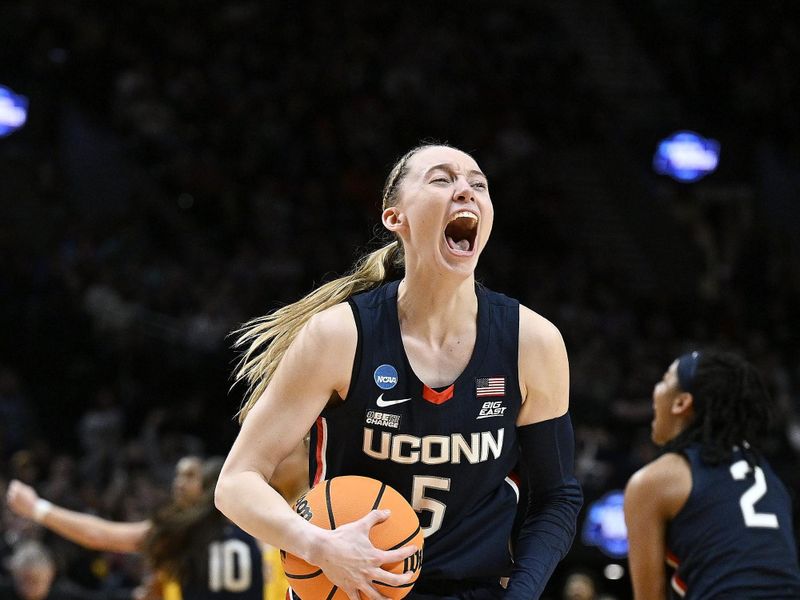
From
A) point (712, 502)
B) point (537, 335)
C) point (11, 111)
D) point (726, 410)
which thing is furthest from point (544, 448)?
point (11, 111)

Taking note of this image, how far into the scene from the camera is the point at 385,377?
3.14 meters

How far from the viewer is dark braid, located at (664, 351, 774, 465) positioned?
415cm

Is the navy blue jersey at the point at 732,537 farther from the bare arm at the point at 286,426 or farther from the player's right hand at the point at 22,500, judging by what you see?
the player's right hand at the point at 22,500

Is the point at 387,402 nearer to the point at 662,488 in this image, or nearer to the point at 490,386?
the point at 490,386

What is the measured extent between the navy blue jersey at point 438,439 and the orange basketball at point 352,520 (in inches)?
8.0

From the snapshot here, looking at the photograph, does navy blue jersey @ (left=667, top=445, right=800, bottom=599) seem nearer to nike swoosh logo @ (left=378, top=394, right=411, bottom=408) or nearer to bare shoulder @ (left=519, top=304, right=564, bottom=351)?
bare shoulder @ (left=519, top=304, right=564, bottom=351)

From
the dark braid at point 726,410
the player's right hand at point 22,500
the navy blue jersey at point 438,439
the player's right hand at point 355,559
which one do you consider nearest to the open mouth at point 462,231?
the navy blue jersey at point 438,439

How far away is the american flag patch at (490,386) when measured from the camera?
3.19m

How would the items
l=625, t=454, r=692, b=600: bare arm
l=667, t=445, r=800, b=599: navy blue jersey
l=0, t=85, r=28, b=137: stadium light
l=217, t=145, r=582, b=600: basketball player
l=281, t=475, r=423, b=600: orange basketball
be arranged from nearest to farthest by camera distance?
l=281, t=475, r=423, b=600: orange basketball, l=217, t=145, r=582, b=600: basketball player, l=667, t=445, r=800, b=599: navy blue jersey, l=625, t=454, r=692, b=600: bare arm, l=0, t=85, r=28, b=137: stadium light

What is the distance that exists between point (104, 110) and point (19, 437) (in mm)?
4496

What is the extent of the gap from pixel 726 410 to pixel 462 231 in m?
1.43

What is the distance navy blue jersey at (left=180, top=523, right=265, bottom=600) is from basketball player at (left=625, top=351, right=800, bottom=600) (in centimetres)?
220

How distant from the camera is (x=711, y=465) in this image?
405 cm

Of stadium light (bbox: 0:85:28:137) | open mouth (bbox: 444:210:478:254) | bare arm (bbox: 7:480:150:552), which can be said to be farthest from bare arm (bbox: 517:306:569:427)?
stadium light (bbox: 0:85:28:137)
